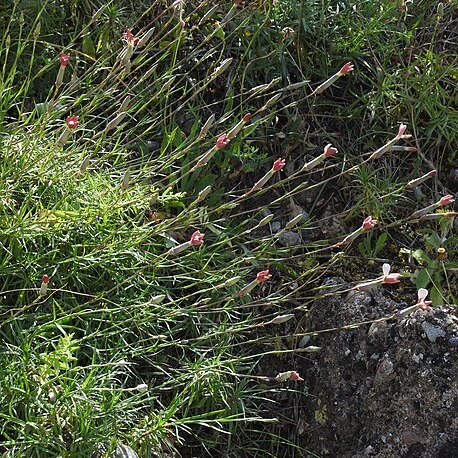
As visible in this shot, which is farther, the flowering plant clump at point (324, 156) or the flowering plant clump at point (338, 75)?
the flowering plant clump at point (338, 75)

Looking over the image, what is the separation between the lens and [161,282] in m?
2.75

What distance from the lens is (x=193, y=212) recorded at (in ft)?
8.32

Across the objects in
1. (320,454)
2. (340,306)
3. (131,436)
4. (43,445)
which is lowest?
(320,454)

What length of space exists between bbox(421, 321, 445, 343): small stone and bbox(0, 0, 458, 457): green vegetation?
0.32 m

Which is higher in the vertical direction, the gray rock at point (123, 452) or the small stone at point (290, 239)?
the gray rock at point (123, 452)

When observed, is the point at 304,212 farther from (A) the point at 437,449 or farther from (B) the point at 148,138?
(A) the point at 437,449

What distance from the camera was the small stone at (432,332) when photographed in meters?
2.55

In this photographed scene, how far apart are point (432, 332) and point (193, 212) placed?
2.46 feet

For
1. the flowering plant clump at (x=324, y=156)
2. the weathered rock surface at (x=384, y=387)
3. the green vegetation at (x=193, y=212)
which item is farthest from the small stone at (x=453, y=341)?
the flowering plant clump at (x=324, y=156)

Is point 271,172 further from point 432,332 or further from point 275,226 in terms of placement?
point 275,226

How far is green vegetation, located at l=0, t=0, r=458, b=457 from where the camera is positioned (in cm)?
238

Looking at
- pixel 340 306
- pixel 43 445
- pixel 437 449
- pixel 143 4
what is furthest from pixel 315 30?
pixel 43 445

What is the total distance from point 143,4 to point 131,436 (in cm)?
169

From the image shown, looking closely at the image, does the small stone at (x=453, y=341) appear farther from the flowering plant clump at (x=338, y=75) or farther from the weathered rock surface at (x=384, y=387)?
the flowering plant clump at (x=338, y=75)
